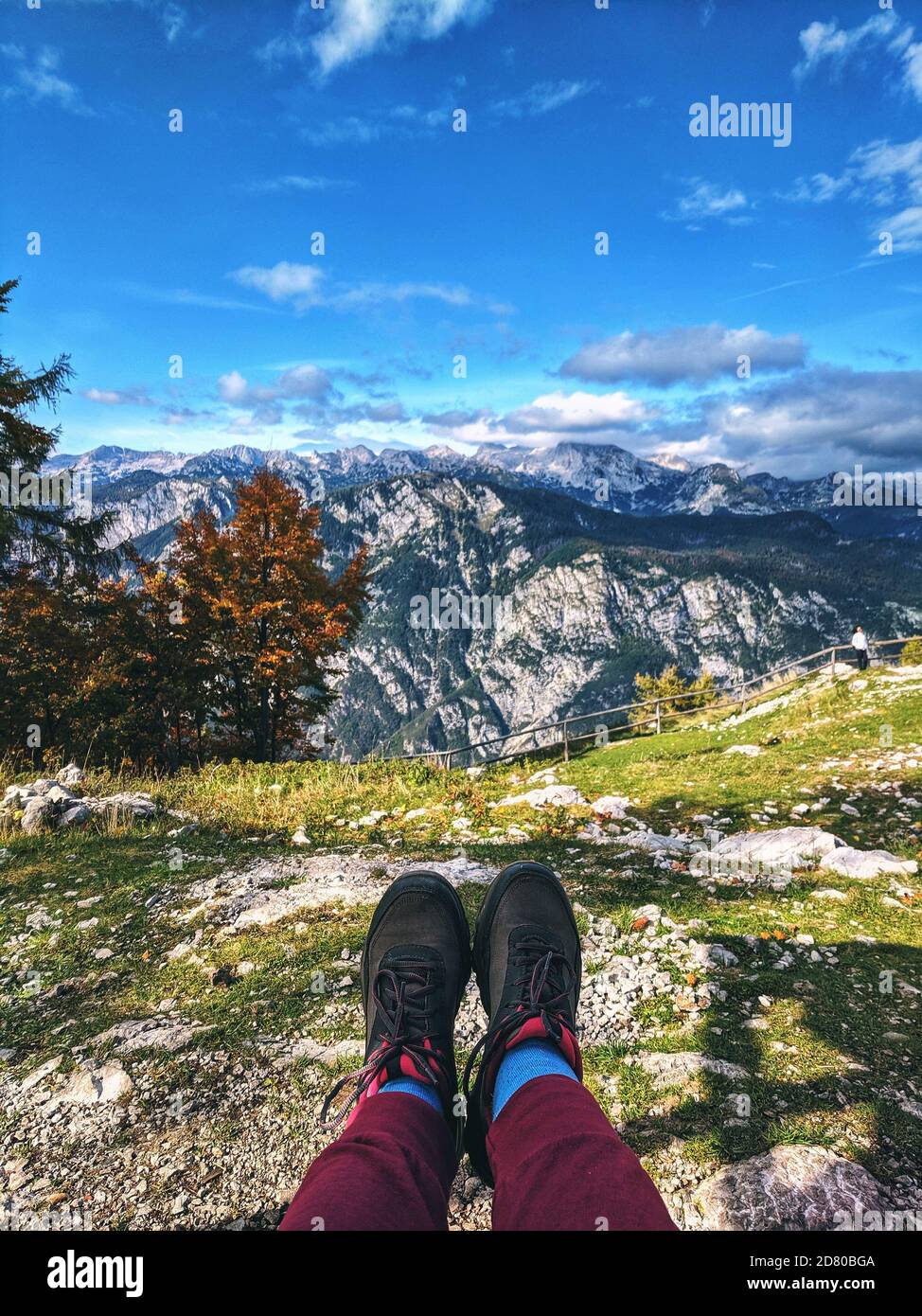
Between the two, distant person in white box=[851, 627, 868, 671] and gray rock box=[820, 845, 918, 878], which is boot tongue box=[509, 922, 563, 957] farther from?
distant person in white box=[851, 627, 868, 671]

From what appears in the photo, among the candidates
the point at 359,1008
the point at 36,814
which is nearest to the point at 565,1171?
the point at 359,1008

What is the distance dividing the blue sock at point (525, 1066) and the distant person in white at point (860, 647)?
21535 mm

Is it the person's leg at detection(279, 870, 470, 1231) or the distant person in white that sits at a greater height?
the distant person in white

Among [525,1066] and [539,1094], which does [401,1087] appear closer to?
[525,1066]

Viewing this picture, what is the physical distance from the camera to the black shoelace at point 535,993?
8.75 ft

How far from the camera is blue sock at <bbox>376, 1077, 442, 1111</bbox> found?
2.46m

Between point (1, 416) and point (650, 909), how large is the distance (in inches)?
782

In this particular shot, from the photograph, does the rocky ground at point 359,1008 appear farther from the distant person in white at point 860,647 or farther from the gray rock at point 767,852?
the distant person in white at point 860,647

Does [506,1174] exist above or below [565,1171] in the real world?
below

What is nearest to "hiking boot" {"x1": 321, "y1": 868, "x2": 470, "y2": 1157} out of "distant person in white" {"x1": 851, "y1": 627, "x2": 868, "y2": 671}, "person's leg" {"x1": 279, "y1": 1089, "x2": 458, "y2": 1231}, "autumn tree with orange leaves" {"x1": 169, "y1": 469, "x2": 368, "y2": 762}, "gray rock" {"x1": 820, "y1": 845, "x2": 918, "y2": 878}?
"person's leg" {"x1": 279, "y1": 1089, "x2": 458, "y2": 1231}

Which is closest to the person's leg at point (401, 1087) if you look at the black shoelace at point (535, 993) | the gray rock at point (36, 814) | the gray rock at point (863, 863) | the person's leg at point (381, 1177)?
the person's leg at point (381, 1177)

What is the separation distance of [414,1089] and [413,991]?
521 mm

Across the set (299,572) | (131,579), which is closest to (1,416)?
(131,579)

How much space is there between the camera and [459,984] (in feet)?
10.7
